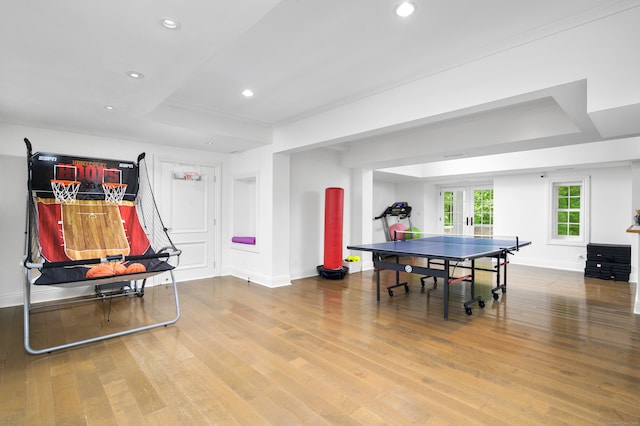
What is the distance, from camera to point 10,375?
2.42 meters

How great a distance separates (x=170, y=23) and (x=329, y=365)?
2.69 m

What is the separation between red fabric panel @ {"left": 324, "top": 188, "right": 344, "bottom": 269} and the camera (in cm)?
598

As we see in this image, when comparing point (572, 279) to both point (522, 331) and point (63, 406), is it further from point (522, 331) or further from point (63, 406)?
point (63, 406)

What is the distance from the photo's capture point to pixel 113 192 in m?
4.49

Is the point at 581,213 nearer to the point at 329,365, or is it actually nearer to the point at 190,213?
the point at 329,365

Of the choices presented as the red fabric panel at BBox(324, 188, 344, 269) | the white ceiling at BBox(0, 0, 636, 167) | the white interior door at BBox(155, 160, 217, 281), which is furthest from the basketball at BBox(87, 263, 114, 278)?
the red fabric panel at BBox(324, 188, 344, 269)

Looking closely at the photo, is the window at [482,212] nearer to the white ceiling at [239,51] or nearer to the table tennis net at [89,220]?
the white ceiling at [239,51]

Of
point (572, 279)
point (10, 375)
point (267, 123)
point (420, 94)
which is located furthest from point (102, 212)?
point (572, 279)

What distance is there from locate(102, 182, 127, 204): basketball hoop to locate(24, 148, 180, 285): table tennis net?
0.5 inches

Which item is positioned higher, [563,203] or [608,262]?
[563,203]

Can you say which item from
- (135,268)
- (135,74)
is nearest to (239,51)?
(135,74)

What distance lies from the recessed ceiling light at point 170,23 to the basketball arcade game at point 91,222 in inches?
84.2

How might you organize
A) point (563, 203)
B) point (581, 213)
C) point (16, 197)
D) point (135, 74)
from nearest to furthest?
point (135, 74) → point (16, 197) → point (581, 213) → point (563, 203)

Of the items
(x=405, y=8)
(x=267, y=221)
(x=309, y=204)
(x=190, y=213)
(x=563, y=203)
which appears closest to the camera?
(x=405, y=8)
